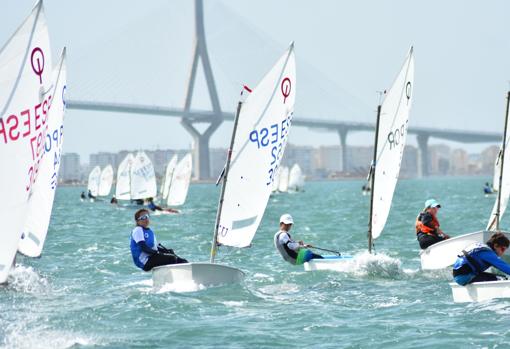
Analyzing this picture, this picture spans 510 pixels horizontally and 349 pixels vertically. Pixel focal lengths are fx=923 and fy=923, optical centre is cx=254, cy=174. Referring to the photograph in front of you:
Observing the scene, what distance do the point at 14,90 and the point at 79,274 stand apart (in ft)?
19.6

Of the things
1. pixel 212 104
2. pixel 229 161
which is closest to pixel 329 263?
pixel 229 161

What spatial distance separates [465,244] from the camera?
36.0 feet

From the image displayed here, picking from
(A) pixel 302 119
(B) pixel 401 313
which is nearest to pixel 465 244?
(B) pixel 401 313

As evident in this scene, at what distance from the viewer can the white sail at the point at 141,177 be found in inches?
1401

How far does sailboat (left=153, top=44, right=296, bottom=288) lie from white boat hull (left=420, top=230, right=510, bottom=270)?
2159 mm

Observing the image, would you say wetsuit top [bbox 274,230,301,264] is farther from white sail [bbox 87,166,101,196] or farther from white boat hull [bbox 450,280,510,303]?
white sail [bbox 87,166,101,196]

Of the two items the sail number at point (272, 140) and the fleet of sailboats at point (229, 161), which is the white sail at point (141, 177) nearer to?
the fleet of sailboats at point (229, 161)

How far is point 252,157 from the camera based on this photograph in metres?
10.6

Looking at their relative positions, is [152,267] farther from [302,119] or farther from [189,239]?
[302,119]

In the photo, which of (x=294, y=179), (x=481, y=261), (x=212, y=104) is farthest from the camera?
(x=212, y=104)

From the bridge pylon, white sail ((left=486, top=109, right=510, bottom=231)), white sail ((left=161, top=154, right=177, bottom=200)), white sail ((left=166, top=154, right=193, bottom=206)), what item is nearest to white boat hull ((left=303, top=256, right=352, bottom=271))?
white sail ((left=486, top=109, right=510, bottom=231))

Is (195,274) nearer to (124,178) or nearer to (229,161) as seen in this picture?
(229,161)

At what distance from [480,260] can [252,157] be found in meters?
3.07

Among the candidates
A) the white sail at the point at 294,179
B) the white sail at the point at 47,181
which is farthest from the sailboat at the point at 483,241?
the white sail at the point at 294,179
